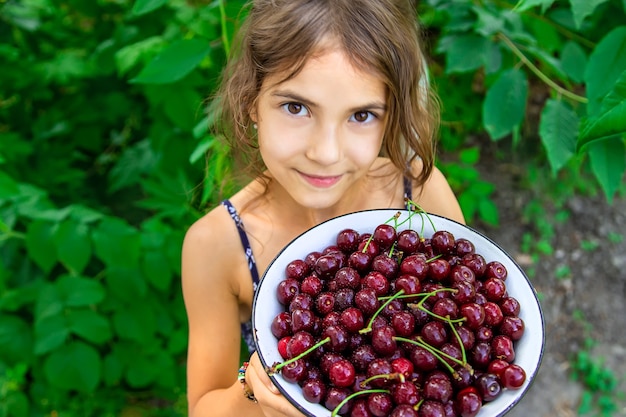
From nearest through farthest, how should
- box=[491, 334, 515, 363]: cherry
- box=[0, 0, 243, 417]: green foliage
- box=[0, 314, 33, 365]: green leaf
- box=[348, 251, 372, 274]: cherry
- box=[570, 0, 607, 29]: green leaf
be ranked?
box=[491, 334, 515, 363]: cherry
box=[348, 251, 372, 274]: cherry
box=[570, 0, 607, 29]: green leaf
box=[0, 0, 243, 417]: green foliage
box=[0, 314, 33, 365]: green leaf

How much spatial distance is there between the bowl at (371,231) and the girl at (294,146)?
0.22 feet

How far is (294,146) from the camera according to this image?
125 centimetres

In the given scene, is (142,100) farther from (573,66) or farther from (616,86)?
(616,86)

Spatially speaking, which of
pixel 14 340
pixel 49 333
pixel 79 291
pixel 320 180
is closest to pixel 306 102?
pixel 320 180

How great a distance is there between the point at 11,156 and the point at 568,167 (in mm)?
3028

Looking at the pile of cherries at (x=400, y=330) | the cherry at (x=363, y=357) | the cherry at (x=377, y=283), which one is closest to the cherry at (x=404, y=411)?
the pile of cherries at (x=400, y=330)

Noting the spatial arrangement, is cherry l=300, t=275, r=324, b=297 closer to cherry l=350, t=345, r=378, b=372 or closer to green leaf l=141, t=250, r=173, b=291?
cherry l=350, t=345, r=378, b=372

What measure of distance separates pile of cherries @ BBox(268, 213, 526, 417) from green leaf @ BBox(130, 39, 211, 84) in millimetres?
829

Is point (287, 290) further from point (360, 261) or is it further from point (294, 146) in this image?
point (294, 146)

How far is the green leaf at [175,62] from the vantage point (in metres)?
1.68

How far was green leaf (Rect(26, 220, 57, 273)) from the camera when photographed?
181 cm

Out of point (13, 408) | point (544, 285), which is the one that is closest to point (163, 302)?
point (13, 408)

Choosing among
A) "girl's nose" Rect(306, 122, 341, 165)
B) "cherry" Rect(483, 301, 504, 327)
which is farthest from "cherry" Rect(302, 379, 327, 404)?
"girl's nose" Rect(306, 122, 341, 165)

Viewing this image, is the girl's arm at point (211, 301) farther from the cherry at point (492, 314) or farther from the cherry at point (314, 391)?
the cherry at point (492, 314)
